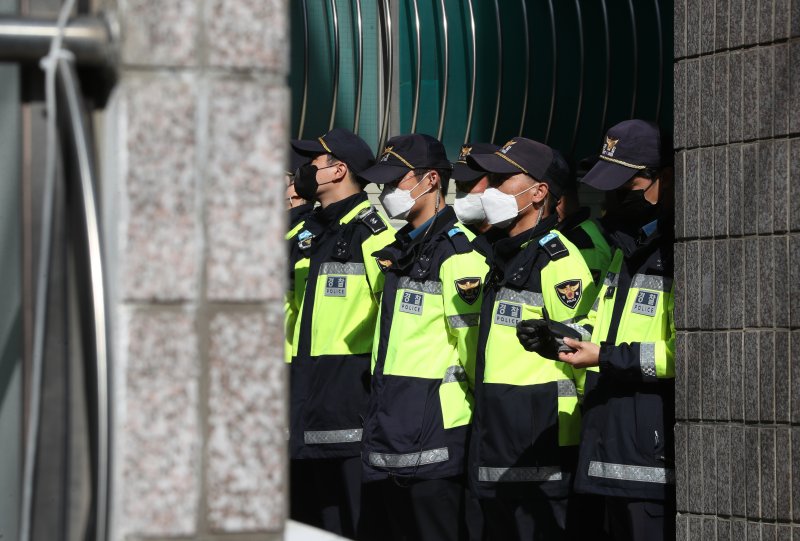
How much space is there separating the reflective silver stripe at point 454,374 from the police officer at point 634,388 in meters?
0.82

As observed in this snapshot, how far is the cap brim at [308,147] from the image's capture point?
6.59m

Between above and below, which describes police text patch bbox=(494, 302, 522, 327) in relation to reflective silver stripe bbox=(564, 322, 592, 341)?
above

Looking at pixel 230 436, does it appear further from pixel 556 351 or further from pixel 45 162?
pixel 556 351

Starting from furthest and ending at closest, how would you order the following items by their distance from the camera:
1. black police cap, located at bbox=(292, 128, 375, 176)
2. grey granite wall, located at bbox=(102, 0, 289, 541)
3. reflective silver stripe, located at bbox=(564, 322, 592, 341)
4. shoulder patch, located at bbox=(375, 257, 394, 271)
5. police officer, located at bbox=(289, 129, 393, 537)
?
black police cap, located at bbox=(292, 128, 375, 176), police officer, located at bbox=(289, 129, 393, 537), shoulder patch, located at bbox=(375, 257, 394, 271), reflective silver stripe, located at bbox=(564, 322, 592, 341), grey granite wall, located at bbox=(102, 0, 289, 541)

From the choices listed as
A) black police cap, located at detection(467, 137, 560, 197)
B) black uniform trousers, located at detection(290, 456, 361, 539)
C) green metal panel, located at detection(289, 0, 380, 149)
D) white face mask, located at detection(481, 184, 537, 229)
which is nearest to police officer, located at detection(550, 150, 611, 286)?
black police cap, located at detection(467, 137, 560, 197)

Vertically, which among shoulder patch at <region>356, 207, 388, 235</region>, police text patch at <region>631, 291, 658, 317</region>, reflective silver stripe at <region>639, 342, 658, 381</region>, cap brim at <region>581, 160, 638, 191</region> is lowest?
reflective silver stripe at <region>639, 342, 658, 381</region>

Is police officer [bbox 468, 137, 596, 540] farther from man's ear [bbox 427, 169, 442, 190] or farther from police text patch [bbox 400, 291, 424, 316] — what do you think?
man's ear [bbox 427, 169, 442, 190]

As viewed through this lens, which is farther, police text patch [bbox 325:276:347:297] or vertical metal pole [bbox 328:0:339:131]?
vertical metal pole [bbox 328:0:339:131]

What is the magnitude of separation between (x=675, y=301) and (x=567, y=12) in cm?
307

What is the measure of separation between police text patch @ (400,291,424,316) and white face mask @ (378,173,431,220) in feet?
2.03

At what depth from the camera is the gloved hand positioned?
15.0 feet

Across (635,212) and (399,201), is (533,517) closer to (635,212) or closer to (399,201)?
(635,212)

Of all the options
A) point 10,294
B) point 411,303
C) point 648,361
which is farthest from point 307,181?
point 10,294

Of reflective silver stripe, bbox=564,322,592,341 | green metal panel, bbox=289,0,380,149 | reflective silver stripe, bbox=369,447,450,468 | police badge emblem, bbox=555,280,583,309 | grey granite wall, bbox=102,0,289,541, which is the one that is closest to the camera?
grey granite wall, bbox=102,0,289,541
